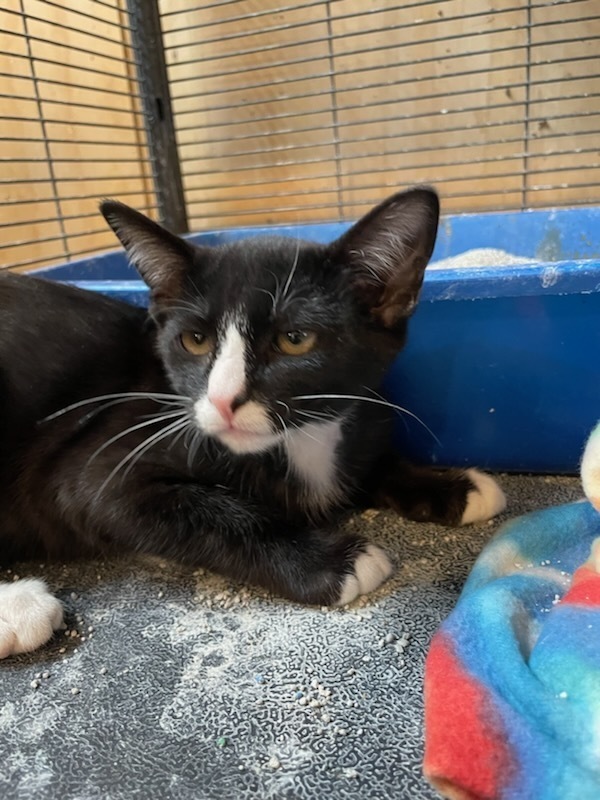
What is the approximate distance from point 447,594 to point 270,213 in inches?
59.8

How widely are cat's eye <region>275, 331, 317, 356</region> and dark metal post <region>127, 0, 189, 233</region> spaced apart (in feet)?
4.59

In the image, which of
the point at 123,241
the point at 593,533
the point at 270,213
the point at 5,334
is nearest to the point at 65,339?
the point at 5,334

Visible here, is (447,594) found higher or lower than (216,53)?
lower

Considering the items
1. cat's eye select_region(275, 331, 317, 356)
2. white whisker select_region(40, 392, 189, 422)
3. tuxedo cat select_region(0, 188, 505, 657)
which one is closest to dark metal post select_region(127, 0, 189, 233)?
tuxedo cat select_region(0, 188, 505, 657)

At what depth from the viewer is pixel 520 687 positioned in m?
0.58

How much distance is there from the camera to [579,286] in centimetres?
89

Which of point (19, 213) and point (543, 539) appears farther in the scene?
point (19, 213)

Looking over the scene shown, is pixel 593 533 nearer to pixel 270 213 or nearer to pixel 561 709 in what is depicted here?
pixel 561 709

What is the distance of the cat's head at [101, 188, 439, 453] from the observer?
2.59 feet

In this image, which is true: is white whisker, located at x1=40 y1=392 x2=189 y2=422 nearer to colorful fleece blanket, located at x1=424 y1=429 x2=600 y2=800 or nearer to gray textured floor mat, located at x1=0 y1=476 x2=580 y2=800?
gray textured floor mat, located at x1=0 y1=476 x2=580 y2=800

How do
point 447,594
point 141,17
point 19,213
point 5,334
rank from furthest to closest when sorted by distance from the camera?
point 141,17 → point 19,213 → point 5,334 → point 447,594

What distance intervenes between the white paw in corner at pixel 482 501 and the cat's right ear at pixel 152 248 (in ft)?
1.84

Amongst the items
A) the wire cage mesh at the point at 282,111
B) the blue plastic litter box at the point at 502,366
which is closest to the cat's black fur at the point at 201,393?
the blue plastic litter box at the point at 502,366

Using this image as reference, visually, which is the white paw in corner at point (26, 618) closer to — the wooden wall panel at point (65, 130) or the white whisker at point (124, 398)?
the white whisker at point (124, 398)
